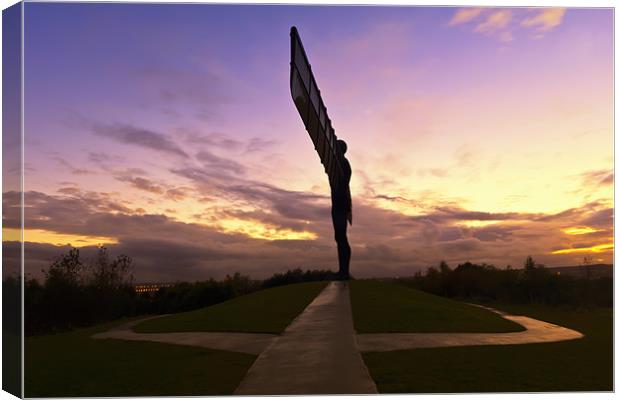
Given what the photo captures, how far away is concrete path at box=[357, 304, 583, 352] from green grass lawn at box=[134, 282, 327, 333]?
10.6 feet

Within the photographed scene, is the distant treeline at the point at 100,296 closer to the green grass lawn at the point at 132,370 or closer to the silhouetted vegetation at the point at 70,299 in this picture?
the silhouetted vegetation at the point at 70,299

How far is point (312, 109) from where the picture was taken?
2125cm

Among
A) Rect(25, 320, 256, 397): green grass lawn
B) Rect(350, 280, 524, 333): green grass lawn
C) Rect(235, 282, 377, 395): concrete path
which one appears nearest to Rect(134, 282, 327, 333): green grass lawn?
Rect(235, 282, 377, 395): concrete path

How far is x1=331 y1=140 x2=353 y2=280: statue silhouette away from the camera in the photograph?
31.3m

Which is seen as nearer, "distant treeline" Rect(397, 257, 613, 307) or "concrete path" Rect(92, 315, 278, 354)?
"concrete path" Rect(92, 315, 278, 354)

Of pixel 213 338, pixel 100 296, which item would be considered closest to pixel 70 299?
pixel 100 296

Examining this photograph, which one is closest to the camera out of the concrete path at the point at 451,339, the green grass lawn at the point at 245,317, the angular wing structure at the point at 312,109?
the concrete path at the point at 451,339

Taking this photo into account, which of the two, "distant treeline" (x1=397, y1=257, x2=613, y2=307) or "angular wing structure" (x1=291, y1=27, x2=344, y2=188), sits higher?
"angular wing structure" (x1=291, y1=27, x2=344, y2=188)

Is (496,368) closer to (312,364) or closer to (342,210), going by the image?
(312,364)

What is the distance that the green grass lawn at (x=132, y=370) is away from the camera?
11.6 metres

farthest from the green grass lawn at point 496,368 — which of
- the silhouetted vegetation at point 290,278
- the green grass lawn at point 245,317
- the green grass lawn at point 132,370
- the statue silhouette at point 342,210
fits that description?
the silhouetted vegetation at point 290,278

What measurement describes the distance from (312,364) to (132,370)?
3.97 meters

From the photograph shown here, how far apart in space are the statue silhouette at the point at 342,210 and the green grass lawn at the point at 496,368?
53.0 feet

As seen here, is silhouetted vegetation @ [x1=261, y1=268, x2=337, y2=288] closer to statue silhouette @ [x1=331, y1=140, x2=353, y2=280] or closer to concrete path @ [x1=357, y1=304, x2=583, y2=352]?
statue silhouette @ [x1=331, y1=140, x2=353, y2=280]
